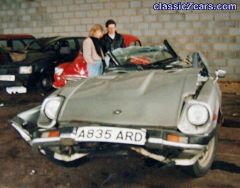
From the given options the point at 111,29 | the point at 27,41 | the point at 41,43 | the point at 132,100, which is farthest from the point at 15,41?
the point at 132,100

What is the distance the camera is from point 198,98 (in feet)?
10.9

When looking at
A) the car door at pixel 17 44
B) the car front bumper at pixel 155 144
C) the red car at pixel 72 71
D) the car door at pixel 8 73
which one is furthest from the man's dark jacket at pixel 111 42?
the car door at pixel 17 44

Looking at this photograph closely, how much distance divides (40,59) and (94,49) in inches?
113

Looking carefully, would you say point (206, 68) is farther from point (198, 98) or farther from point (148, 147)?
point (148, 147)

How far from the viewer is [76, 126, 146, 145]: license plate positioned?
3.05 m

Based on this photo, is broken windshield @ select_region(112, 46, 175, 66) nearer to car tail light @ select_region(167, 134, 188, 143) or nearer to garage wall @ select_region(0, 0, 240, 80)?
car tail light @ select_region(167, 134, 188, 143)

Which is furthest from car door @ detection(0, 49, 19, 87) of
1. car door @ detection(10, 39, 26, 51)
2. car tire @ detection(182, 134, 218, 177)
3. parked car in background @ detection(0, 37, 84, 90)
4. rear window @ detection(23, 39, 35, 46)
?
car tire @ detection(182, 134, 218, 177)

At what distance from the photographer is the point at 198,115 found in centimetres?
314

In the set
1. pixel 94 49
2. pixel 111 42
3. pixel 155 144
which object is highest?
pixel 111 42

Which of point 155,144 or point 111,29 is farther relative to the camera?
point 111,29

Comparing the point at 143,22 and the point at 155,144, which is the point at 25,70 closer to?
the point at 143,22

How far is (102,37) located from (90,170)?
2.79 m

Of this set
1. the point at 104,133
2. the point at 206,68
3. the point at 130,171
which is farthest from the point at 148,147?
the point at 206,68

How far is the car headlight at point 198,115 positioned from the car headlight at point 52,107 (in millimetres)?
1257
